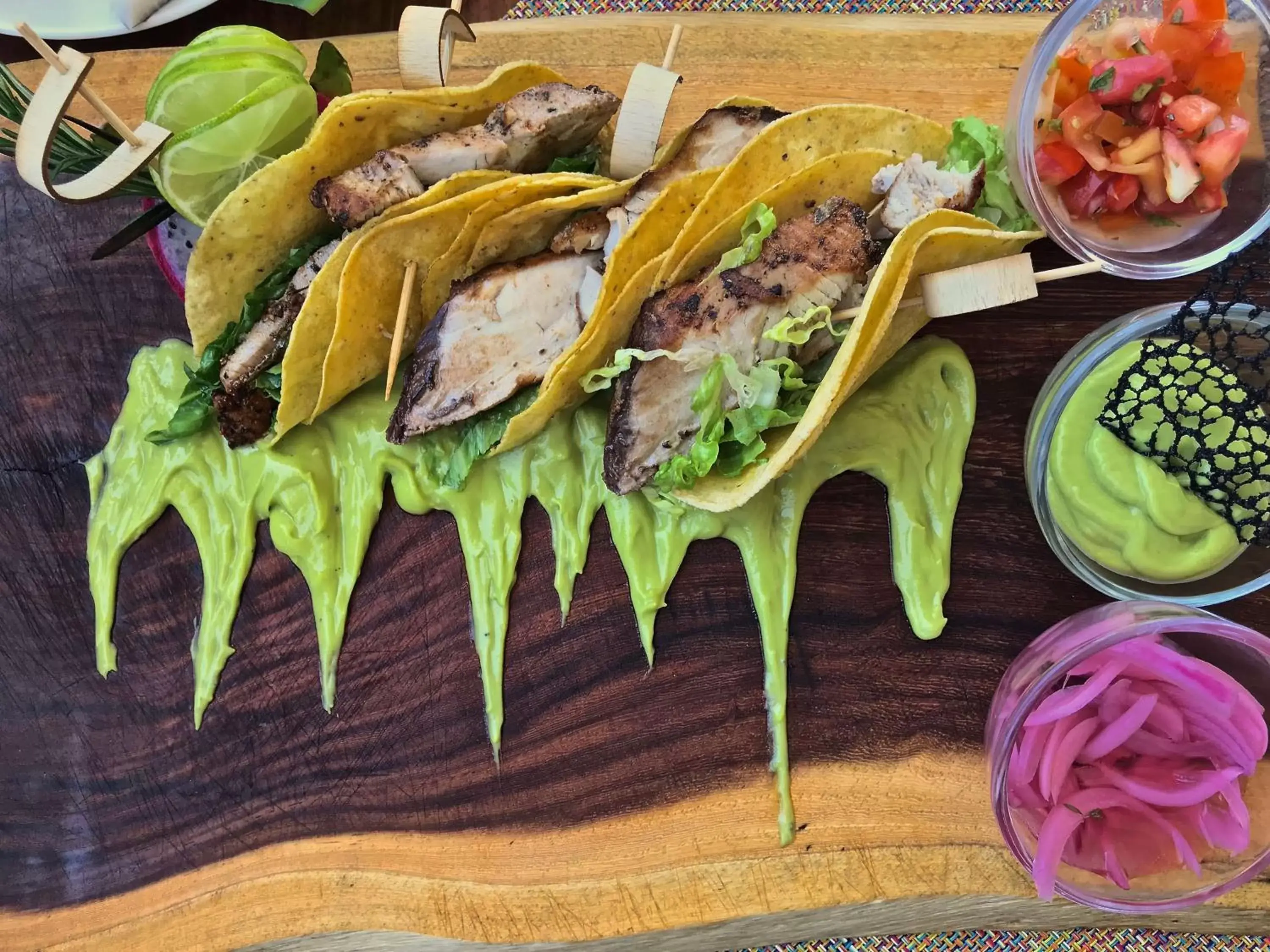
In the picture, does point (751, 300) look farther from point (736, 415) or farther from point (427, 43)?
point (427, 43)

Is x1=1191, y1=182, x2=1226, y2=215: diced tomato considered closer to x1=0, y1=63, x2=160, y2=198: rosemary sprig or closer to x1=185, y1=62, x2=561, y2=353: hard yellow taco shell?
x1=185, y1=62, x2=561, y2=353: hard yellow taco shell

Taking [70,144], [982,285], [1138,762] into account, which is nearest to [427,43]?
[70,144]

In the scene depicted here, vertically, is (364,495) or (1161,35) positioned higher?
(1161,35)

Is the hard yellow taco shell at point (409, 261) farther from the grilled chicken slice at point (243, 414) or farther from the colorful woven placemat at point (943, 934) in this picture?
the colorful woven placemat at point (943, 934)

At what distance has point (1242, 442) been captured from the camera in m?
1.71

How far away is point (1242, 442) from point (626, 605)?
4.18 feet

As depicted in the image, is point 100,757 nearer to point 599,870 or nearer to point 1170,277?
point 599,870

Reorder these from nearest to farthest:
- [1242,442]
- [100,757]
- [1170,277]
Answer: [1242,442] < [1170,277] < [100,757]

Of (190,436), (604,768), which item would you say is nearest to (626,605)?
(604,768)

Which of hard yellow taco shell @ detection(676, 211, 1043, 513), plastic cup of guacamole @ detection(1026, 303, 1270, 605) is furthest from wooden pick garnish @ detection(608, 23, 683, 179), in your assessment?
plastic cup of guacamole @ detection(1026, 303, 1270, 605)

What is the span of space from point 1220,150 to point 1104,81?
263 millimetres

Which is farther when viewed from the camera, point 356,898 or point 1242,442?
point 356,898

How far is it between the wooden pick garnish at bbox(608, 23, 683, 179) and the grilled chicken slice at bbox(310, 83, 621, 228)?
0.27 feet

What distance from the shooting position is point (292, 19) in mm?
2387
